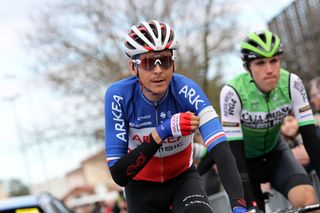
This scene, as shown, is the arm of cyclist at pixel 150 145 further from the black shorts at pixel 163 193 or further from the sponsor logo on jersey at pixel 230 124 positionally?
the sponsor logo on jersey at pixel 230 124

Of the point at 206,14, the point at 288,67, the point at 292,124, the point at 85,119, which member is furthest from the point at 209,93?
the point at 292,124

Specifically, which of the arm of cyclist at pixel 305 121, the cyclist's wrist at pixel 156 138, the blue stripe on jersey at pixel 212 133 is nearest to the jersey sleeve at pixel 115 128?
the cyclist's wrist at pixel 156 138

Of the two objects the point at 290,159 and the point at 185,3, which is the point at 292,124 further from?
the point at 185,3

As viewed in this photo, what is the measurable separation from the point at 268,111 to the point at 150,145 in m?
2.05

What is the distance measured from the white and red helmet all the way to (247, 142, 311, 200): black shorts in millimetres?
2029

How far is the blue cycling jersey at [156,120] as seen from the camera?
520 centimetres

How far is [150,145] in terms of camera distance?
494cm

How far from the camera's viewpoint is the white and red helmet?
208 inches

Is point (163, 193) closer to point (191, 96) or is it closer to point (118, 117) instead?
point (118, 117)

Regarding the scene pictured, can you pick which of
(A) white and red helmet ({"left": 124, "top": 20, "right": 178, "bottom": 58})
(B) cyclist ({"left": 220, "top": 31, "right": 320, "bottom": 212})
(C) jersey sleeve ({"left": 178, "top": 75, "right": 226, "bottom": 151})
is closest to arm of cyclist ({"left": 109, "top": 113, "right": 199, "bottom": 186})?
(C) jersey sleeve ({"left": 178, "top": 75, "right": 226, "bottom": 151})

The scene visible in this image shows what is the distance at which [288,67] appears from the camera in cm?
1745

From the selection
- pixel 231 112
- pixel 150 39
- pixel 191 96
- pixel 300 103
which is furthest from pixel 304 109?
pixel 150 39

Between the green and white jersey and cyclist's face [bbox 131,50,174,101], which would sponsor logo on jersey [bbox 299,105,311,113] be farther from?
cyclist's face [bbox 131,50,174,101]

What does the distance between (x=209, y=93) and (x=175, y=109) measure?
2427cm
